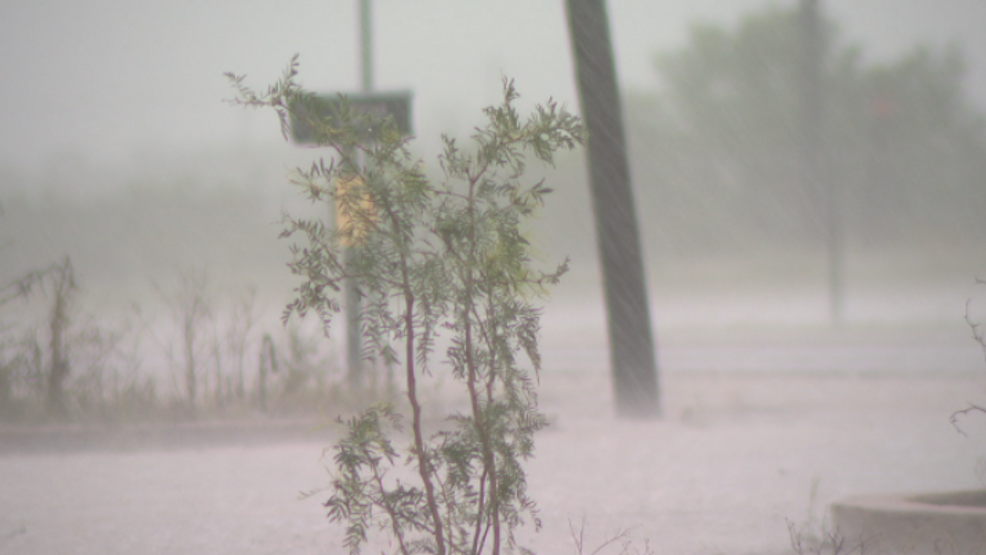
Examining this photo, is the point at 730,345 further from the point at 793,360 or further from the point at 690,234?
the point at 690,234

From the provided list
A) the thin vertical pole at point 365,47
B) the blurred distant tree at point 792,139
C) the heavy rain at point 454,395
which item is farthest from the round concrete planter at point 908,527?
the blurred distant tree at point 792,139

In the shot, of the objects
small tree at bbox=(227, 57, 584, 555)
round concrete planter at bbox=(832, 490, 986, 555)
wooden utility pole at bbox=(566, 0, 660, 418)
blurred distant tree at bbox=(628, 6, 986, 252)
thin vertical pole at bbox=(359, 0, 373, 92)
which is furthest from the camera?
blurred distant tree at bbox=(628, 6, 986, 252)

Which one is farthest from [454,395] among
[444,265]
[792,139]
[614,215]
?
[792,139]

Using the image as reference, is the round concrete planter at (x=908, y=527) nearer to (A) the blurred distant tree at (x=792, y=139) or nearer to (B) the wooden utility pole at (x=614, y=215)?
(B) the wooden utility pole at (x=614, y=215)

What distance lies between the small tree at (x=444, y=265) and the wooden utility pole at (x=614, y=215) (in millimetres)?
4565

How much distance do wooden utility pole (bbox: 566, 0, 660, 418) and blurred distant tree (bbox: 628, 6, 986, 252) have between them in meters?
23.9

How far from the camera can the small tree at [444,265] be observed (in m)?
2.39

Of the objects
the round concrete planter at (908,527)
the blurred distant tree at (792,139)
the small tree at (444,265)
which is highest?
the blurred distant tree at (792,139)

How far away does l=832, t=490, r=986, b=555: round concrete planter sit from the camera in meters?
2.97

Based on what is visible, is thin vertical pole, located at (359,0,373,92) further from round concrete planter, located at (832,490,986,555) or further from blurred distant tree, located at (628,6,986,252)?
blurred distant tree, located at (628,6,986,252)

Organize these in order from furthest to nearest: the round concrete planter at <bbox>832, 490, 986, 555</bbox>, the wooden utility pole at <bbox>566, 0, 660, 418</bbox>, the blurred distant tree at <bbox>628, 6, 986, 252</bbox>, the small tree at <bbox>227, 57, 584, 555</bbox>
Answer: the blurred distant tree at <bbox>628, 6, 986, 252</bbox> → the wooden utility pole at <bbox>566, 0, 660, 418</bbox> → the round concrete planter at <bbox>832, 490, 986, 555</bbox> → the small tree at <bbox>227, 57, 584, 555</bbox>

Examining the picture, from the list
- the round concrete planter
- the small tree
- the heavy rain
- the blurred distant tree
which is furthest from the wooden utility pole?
the blurred distant tree

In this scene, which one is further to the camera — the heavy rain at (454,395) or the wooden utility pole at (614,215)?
the wooden utility pole at (614,215)

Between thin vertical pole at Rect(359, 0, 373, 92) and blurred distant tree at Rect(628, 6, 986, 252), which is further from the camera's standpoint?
blurred distant tree at Rect(628, 6, 986, 252)
